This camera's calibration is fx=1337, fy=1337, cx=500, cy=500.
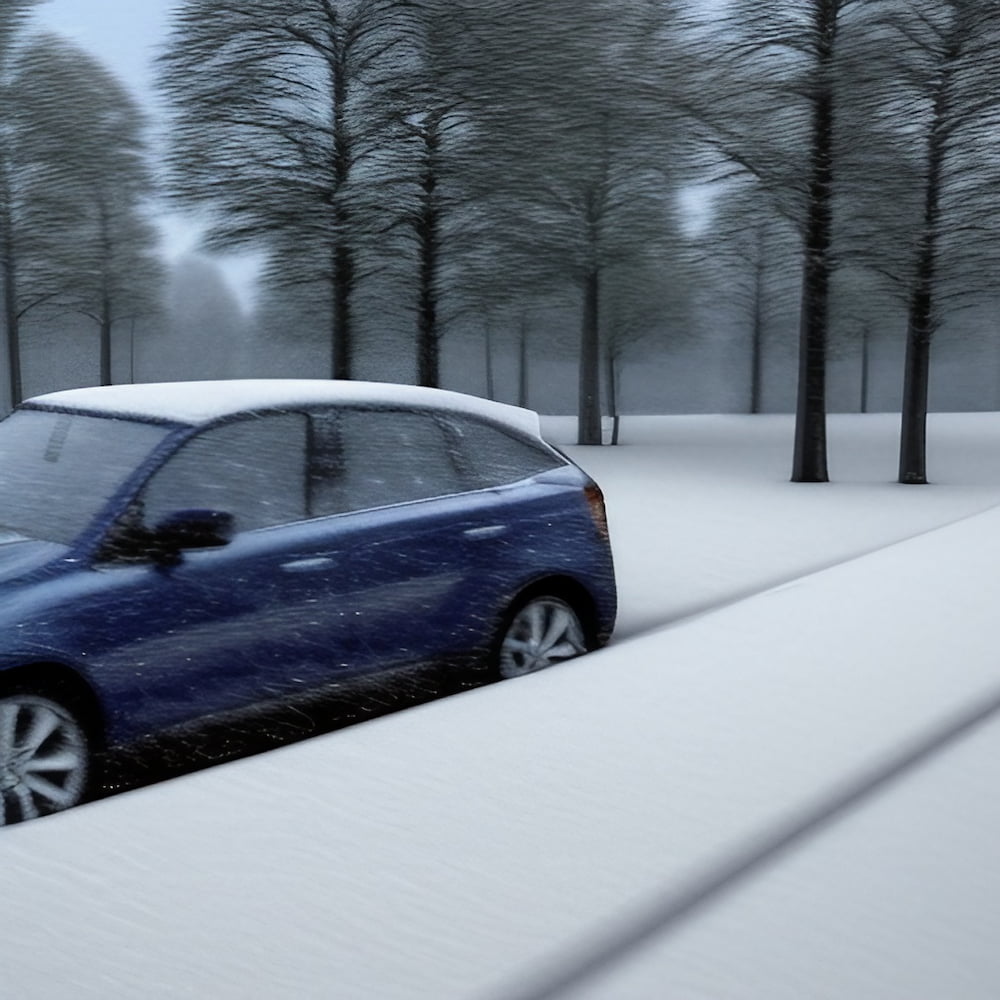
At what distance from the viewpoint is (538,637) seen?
6297 millimetres

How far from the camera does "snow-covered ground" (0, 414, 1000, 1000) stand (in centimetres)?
321

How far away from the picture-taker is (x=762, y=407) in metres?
50.2

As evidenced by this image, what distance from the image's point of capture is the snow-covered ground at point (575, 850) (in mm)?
3207

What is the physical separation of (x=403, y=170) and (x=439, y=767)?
14977mm

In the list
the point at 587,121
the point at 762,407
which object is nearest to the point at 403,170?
the point at 587,121

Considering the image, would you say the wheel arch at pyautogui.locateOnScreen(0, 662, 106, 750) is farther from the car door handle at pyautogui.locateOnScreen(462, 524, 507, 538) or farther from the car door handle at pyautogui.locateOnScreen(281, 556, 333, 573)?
the car door handle at pyautogui.locateOnScreen(462, 524, 507, 538)

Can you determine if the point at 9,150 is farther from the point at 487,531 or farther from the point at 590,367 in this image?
the point at 487,531

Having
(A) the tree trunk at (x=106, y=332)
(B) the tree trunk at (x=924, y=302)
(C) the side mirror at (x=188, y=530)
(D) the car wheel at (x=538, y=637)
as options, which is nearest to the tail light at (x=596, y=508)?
(D) the car wheel at (x=538, y=637)

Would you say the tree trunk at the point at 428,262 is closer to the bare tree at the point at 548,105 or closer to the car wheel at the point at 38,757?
the bare tree at the point at 548,105

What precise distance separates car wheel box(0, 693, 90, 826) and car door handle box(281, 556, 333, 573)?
100 cm

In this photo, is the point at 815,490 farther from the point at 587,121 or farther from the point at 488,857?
the point at 488,857

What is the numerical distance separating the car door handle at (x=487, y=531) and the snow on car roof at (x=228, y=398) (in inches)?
21.8

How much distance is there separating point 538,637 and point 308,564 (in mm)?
1503

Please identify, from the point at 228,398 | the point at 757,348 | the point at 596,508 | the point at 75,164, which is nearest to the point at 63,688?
the point at 228,398
